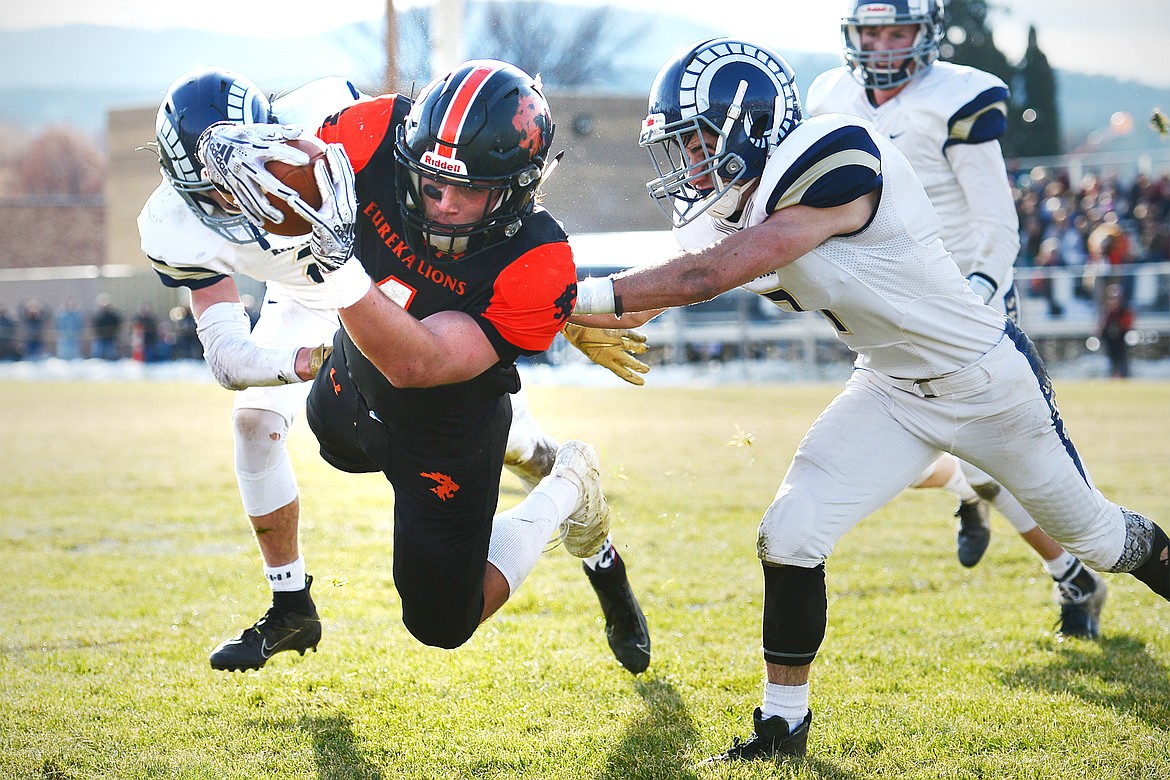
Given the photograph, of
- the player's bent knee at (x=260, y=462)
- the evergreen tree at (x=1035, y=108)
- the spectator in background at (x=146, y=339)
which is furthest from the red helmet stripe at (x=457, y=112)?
the spectator in background at (x=146, y=339)

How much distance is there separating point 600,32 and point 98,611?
803cm

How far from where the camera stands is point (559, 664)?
365 centimetres

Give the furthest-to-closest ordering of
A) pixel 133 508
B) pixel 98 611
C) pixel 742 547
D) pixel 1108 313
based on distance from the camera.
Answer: pixel 1108 313, pixel 133 508, pixel 742 547, pixel 98 611

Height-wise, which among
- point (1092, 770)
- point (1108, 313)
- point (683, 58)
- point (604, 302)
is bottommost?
point (1108, 313)

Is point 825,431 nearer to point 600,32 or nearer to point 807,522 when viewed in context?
point 807,522

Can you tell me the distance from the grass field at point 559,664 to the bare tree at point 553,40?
7.30 ft

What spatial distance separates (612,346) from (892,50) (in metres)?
1.90

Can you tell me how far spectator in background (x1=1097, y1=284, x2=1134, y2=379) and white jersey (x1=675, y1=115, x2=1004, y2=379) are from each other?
12.9 m

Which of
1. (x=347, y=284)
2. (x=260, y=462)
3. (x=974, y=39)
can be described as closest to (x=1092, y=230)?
(x=974, y=39)

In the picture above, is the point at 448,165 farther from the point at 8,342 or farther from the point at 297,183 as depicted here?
the point at 8,342

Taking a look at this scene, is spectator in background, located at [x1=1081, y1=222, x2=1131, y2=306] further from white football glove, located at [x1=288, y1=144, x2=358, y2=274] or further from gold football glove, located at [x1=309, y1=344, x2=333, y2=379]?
white football glove, located at [x1=288, y1=144, x2=358, y2=274]

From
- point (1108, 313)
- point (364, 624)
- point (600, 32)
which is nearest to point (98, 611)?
point (364, 624)

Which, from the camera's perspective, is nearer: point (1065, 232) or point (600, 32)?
point (600, 32)

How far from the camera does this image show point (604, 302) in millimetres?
2633
